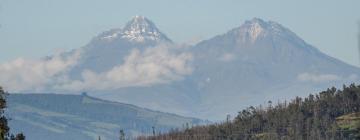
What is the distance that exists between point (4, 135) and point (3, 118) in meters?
0.85

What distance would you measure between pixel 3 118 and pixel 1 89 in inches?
75.2

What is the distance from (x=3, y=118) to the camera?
2076 inches

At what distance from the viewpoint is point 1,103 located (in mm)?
53500

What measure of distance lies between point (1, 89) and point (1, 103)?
855 millimetres

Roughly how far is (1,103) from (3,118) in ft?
3.49

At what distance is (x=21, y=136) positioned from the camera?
179 ft

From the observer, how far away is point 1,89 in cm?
5403

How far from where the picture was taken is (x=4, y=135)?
52406 millimetres

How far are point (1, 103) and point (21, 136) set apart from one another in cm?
208

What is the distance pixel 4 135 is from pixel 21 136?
213 centimetres
